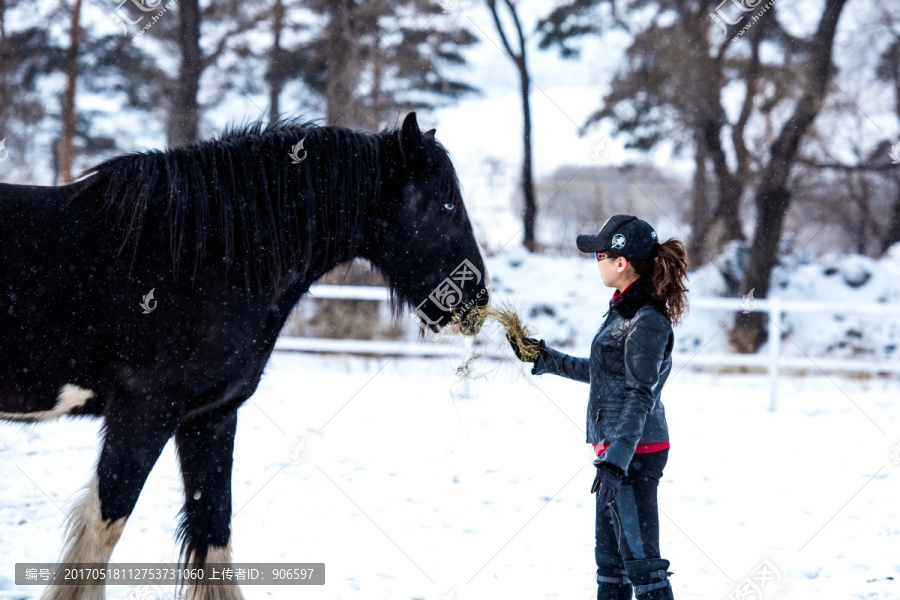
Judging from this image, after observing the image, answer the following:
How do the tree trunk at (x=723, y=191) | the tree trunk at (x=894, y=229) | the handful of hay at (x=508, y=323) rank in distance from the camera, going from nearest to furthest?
the handful of hay at (x=508, y=323) < the tree trunk at (x=723, y=191) < the tree trunk at (x=894, y=229)

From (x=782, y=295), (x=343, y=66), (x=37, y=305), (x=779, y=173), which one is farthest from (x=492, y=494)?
(x=779, y=173)

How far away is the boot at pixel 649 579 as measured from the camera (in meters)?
2.21

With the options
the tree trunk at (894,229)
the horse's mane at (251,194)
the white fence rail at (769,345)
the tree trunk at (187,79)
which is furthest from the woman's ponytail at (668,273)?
the tree trunk at (894,229)

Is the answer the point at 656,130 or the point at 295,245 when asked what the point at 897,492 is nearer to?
the point at 295,245

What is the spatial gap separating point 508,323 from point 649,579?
1114 millimetres

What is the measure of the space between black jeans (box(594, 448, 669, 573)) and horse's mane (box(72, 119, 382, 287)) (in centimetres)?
153

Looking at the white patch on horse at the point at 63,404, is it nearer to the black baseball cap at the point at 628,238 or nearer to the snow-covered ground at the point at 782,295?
the black baseball cap at the point at 628,238

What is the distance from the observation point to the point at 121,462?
2344 mm

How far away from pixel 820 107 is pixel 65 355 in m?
13.7

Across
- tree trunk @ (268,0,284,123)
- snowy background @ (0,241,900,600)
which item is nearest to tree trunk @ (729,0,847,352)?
snowy background @ (0,241,900,600)

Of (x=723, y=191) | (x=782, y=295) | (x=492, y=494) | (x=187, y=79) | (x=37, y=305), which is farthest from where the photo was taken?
(x=723, y=191)

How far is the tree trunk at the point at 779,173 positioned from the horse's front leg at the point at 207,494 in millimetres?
10955

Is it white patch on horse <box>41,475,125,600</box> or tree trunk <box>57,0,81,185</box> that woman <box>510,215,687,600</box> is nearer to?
white patch on horse <box>41,475,125,600</box>

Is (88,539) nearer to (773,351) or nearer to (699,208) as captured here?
(773,351)
